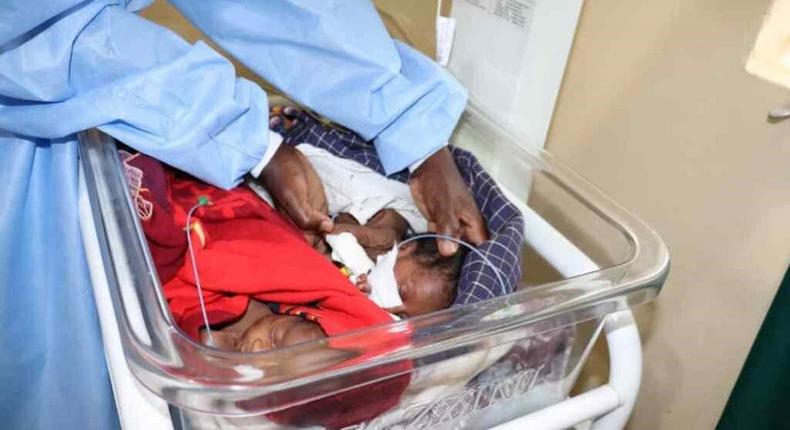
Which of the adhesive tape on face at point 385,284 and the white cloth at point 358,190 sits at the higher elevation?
the white cloth at point 358,190

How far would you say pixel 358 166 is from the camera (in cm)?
79

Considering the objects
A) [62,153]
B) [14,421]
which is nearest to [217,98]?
[62,153]

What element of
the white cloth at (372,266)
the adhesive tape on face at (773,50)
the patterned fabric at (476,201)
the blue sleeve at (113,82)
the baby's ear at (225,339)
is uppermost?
the adhesive tape on face at (773,50)

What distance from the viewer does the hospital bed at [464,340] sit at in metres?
0.40

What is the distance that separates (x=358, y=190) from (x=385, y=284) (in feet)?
0.51

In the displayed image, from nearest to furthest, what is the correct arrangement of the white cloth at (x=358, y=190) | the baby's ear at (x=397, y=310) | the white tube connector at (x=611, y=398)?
the white tube connector at (x=611, y=398), the baby's ear at (x=397, y=310), the white cloth at (x=358, y=190)

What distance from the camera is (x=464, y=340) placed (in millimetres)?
464

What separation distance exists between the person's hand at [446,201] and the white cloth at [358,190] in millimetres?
17

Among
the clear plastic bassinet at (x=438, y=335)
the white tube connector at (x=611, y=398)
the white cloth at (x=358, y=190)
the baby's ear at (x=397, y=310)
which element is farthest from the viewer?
the white cloth at (x=358, y=190)

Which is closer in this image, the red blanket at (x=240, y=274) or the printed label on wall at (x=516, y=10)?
the red blanket at (x=240, y=274)

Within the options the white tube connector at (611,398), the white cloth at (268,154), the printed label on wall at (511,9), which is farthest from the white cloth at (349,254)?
the printed label on wall at (511,9)

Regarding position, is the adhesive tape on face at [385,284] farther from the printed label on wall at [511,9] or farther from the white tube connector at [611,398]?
the printed label on wall at [511,9]

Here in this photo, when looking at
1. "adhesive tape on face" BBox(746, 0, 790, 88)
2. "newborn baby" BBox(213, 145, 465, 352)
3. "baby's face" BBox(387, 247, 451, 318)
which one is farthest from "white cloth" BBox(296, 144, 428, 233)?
"adhesive tape on face" BBox(746, 0, 790, 88)

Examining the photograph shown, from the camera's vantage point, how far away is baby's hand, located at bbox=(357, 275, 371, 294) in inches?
25.8
